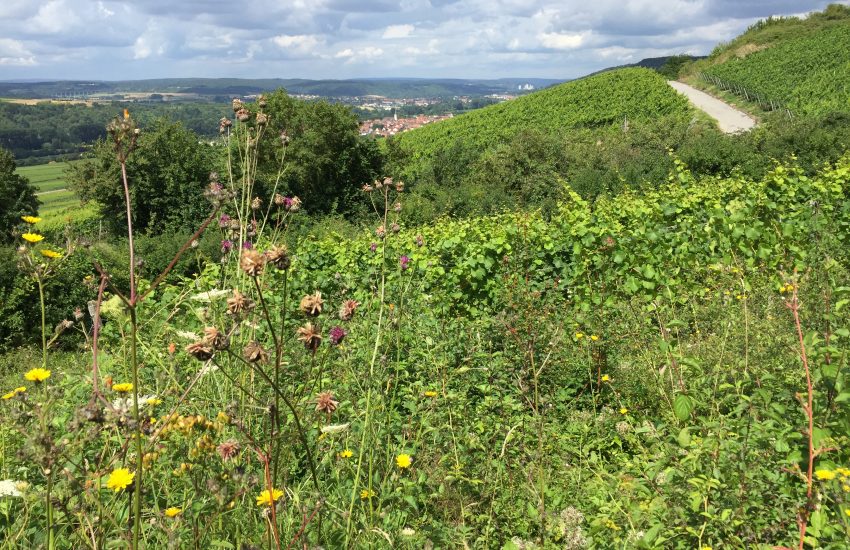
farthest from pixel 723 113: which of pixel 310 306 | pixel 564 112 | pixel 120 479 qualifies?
pixel 120 479

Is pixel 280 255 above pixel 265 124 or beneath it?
beneath

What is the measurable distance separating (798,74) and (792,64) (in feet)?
9.47

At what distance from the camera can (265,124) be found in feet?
7.47

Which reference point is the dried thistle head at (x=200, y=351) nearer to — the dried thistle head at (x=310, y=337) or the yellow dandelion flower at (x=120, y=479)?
the dried thistle head at (x=310, y=337)

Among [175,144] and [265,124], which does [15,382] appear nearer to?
[265,124]

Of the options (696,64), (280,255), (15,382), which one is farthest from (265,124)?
(696,64)

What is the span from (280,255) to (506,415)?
8.29 feet

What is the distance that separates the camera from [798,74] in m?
30.7

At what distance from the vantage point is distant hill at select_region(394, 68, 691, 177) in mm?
29969

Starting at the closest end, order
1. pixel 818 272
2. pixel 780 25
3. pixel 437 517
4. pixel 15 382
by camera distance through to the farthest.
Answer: pixel 437 517
pixel 818 272
pixel 15 382
pixel 780 25

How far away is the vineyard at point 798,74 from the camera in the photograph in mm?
25172

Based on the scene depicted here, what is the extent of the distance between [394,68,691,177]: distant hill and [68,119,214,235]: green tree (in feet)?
Result: 35.4

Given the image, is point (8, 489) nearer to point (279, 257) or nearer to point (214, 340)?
point (214, 340)

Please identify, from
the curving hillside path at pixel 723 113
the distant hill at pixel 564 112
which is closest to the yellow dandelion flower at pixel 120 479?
the curving hillside path at pixel 723 113
